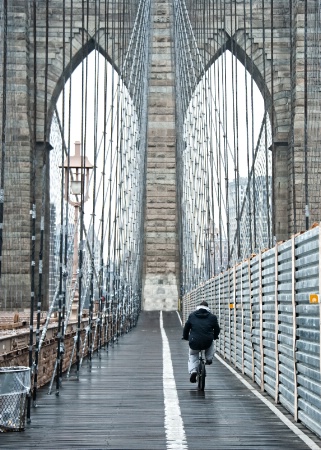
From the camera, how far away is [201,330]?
930 centimetres

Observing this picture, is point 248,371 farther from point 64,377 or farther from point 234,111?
point 234,111

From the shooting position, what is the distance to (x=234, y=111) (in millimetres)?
21766

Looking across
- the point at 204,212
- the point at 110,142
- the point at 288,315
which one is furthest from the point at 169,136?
the point at 288,315

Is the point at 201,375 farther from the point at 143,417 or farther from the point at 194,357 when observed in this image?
the point at 143,417

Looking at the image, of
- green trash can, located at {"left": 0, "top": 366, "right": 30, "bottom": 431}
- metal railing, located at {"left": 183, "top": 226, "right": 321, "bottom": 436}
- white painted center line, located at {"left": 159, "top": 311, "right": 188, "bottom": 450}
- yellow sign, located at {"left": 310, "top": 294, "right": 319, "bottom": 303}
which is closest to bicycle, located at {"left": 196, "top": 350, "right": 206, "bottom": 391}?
white painted center line, located at {"left": 159, "top": 311, "right": 188, "bottom": 450}

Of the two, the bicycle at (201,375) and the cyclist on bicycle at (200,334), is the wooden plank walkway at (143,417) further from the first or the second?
the cyclist on bicycle at (200,334)

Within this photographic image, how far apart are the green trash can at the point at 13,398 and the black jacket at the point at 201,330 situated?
315cm

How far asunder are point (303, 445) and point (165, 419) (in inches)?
59.7

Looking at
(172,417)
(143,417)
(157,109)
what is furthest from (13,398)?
(157,109)

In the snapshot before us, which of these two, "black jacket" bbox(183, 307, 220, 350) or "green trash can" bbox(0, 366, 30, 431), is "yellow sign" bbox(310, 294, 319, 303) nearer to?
"green trash can" bbox(0, 366, 30, 431)

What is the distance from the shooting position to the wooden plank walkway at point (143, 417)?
18.0 ft

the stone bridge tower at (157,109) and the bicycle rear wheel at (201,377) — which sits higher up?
the stone bridge tower at (157,109)

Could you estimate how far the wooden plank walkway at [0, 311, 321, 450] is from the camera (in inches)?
216

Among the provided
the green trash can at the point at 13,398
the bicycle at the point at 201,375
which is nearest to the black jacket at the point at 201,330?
the bicycle at the point at 201,375
